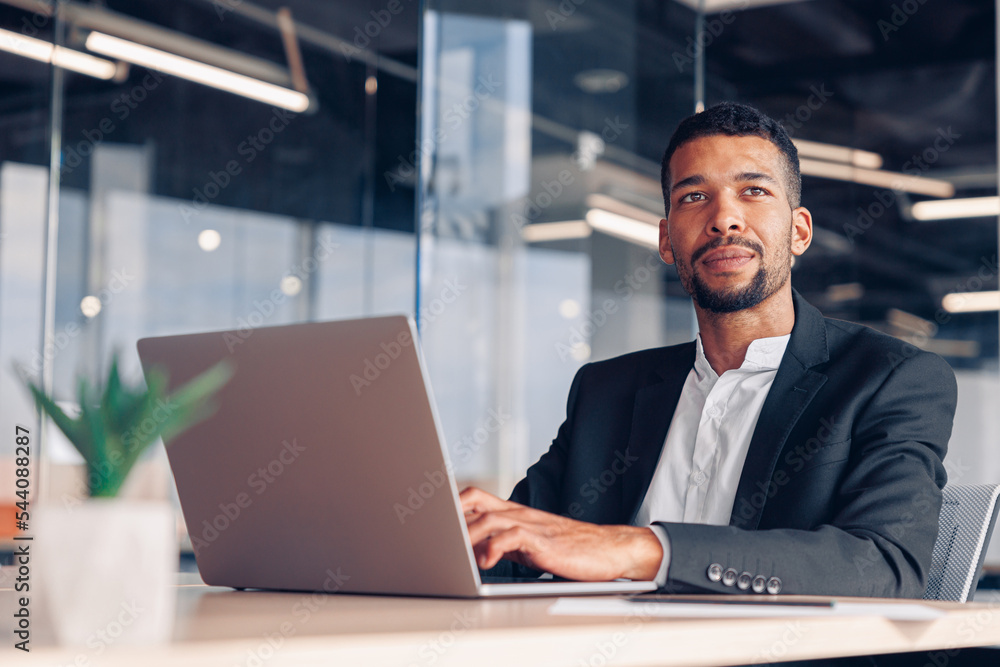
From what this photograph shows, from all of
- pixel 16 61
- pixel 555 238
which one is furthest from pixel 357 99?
pixel 555 238

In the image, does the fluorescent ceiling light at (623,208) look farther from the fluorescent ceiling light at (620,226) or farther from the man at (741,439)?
the man at (741,439)

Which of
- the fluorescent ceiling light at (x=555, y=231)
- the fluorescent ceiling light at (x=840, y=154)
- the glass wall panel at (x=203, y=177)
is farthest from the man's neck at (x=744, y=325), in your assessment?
the glass wall panel at (x=203, y=177)

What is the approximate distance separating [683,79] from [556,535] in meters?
3.31

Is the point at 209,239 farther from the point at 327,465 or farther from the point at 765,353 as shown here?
the point at 327,465

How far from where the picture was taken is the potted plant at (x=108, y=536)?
68cm

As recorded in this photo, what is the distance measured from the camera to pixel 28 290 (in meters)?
5.19

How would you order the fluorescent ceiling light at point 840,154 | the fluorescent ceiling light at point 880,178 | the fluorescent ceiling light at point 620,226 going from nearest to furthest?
the fluorescent ceiling light at point 620,226 < the fluorescent ceiling light at point 880,178 < the fluorescent ceiling light at point 840,154

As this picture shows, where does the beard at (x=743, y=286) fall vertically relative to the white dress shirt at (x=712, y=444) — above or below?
above

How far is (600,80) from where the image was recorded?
13.6 feet

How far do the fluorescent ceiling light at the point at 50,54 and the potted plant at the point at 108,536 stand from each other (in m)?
4.48

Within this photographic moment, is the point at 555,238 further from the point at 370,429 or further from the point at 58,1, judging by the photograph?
the point at 370,429

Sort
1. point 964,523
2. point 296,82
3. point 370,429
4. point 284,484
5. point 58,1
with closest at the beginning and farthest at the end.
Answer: point 370,429
point 284,484
point 964,523
point 58,1
point 296,82

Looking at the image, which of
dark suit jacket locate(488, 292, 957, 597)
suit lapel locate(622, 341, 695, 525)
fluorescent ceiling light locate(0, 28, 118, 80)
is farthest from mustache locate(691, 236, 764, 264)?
fluorescent ceiling light locate(0, 28, 118, 80)

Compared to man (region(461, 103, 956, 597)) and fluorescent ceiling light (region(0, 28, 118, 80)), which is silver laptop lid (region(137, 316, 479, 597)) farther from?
fluorescent ceiling light (region(0, 28, 118, 80))
